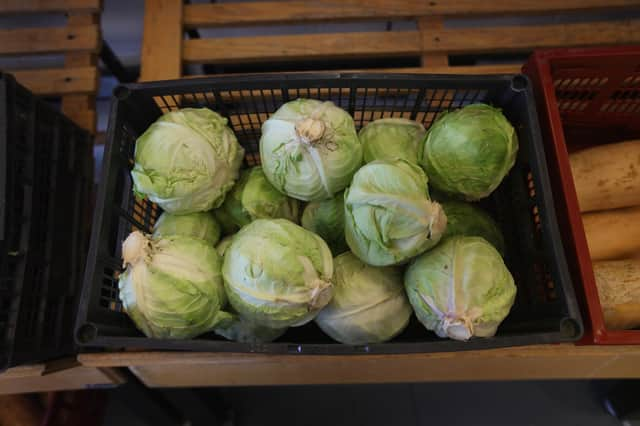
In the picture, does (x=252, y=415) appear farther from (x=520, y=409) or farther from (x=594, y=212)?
(x=594, y=212)

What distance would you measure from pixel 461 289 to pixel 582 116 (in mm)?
828

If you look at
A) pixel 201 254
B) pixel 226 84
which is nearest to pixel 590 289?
pixel 201 254

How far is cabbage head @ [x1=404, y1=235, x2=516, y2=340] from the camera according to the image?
0.82m

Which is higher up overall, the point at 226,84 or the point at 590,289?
the point at 226,84

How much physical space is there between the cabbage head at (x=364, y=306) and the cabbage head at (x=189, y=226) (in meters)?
0.35

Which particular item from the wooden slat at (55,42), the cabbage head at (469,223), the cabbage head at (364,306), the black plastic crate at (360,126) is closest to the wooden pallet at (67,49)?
the wooden slat at (55,42)

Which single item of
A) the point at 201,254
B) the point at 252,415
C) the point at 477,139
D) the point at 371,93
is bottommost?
the point at 252,415

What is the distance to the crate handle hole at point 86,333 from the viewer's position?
84 centimetres

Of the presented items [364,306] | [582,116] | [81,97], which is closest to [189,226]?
[364,306]

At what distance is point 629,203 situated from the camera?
50.1 inches

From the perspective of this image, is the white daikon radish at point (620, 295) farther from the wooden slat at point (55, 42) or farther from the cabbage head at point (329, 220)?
the wooden slat at point (55, 42)

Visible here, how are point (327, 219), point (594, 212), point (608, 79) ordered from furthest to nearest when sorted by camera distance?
point (594, 212) → point (608, 79) → point (327, 219)

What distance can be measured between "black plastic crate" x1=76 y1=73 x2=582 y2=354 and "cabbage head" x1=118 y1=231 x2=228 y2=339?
5 cm

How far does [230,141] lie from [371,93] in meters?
0.63
